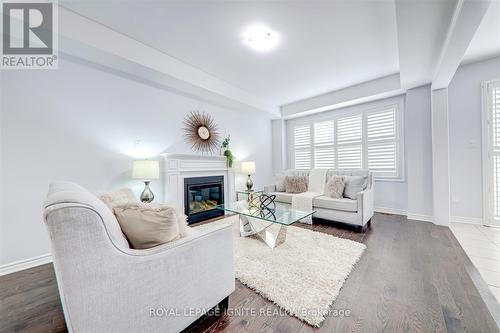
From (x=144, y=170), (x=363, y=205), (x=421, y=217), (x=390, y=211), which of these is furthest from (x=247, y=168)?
(x=421, y=217)

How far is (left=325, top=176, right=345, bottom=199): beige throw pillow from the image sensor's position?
3.35 m

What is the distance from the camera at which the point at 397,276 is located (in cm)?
180

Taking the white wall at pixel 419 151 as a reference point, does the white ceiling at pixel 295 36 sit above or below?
above

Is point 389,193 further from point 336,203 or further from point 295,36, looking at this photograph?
point 295,36

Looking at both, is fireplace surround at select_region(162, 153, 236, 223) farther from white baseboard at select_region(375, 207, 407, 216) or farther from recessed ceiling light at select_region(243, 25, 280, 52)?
white baseboard at select_region(375, 207, 407, 216)

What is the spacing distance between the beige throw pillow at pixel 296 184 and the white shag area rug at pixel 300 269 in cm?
129

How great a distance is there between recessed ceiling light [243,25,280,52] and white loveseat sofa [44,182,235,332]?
230 centimetres

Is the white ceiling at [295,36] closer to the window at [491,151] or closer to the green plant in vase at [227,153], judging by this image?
the window at [491,151]

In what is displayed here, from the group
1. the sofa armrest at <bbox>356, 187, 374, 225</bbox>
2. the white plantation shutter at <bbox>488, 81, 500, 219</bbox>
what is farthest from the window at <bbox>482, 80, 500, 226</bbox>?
the sofa armrest at <bbox>356, 187, 374, 225</bbox>

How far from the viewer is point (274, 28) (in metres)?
2.30

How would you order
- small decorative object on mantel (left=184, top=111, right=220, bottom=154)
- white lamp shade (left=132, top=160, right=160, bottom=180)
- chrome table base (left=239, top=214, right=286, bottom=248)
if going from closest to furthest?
1. chrome table base (left=239, top=214, right=286, bottom=248)
2. white lamp shade (left=132, top=160, right=160, bottom=180)
3. small decorative object on mantel (left=184, top=111, right=220, bottom=154)

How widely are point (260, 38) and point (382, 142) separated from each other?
3.25 metres

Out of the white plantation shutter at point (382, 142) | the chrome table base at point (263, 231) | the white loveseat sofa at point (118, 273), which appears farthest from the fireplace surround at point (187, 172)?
the white plantation shutter at point (382, 142)

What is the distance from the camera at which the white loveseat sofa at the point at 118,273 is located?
2.54 ft
